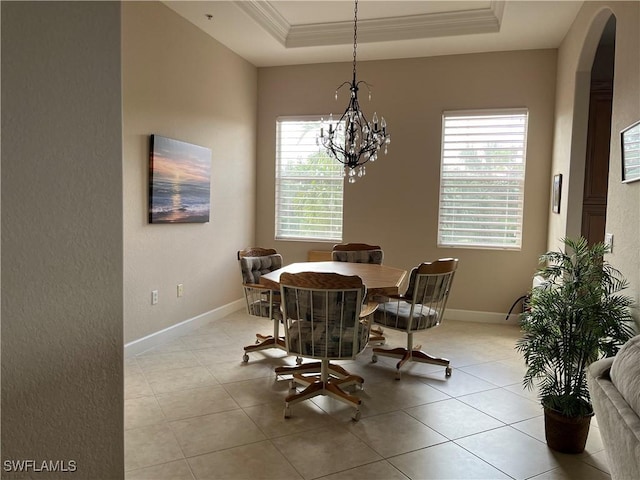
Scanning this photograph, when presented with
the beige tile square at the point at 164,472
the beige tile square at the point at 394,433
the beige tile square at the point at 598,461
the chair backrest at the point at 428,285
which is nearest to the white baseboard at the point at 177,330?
the beige tile square at the point at 164,472

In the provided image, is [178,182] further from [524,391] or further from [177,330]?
[524,391]

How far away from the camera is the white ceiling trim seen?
441 cm

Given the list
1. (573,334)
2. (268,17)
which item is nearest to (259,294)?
(573,334)

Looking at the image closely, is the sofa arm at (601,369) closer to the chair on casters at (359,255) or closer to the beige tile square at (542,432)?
the beige tile square at (542,432)

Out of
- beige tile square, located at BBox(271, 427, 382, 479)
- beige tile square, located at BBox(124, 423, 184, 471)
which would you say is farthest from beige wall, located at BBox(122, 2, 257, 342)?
beige tile square, located at BBox(271, 427, 382, 479)

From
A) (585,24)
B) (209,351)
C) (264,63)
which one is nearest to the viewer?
(585,24)

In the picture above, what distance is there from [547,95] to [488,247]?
1.74m

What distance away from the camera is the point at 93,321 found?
101 cm

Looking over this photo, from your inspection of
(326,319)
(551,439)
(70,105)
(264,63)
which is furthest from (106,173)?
(264,63)

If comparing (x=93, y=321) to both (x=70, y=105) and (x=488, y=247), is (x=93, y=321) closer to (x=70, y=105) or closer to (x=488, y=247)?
(x=70, y=105)

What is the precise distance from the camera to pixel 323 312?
2689 mm

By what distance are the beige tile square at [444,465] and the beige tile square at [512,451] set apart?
2.3 inches

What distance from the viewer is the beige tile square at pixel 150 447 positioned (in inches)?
90.6

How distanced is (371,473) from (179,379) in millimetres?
1728
